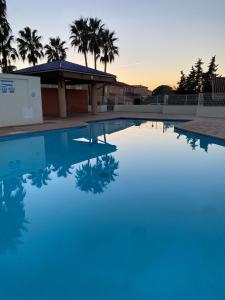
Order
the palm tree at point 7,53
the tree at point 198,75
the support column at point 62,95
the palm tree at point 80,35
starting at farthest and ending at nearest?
1. the tree at point 198,75
2. the palm tree at point 80,35
3. the palm tree at point 7,53
4. the support column at point 62,95

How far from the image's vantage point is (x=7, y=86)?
38.7 ft

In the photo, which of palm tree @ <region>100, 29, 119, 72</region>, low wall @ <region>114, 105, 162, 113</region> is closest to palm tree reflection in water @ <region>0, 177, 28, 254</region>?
low wall @ <region>114, 105, 162, 113</region>

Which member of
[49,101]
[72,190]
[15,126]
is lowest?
[72,190]

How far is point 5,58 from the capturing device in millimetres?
21000

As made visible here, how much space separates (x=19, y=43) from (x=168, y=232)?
2519 centimetres

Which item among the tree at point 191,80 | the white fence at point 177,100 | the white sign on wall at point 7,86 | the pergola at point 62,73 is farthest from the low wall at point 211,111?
the white sign on wall at point 7,86

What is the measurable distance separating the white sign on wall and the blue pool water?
5679mm

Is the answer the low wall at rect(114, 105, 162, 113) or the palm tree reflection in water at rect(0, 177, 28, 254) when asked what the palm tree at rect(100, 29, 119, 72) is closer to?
the low wall at rect(114, 105, 162, 113)

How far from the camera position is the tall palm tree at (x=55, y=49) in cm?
2630

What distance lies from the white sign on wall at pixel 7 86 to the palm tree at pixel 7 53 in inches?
433

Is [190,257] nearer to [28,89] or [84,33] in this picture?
[28,89]

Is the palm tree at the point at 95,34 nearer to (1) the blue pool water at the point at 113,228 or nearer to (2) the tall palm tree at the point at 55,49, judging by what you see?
(2) the tall palm tree at the point at 55,49

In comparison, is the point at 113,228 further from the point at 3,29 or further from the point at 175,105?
the point at 3,29

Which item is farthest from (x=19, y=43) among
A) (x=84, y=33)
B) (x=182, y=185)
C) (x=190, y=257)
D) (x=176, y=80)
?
(x=190, y=257)
